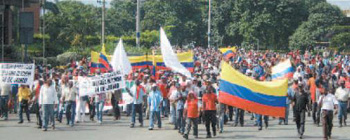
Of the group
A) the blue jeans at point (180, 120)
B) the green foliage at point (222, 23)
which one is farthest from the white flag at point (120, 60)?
the green foliage at point (222, 23)

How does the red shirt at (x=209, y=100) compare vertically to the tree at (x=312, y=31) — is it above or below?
below

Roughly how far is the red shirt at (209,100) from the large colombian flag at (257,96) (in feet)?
2.73

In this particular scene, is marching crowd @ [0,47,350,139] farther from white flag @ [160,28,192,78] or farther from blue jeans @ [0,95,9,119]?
white flag @ [160,28,192,78]

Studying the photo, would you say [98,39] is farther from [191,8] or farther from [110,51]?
[191,8]

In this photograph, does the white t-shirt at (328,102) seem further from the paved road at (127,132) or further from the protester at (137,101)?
the protester at (137,101)

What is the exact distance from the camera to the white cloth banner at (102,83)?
21391 millimetres

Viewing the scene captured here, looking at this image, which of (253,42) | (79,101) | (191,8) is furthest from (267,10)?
(79,101)

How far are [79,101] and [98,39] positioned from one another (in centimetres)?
3897

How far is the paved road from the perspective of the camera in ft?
59.2

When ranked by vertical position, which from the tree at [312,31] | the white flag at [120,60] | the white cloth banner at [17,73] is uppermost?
the tree at [312,31]

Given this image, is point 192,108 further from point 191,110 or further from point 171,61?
point 171,61

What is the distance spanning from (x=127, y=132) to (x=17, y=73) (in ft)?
15.2

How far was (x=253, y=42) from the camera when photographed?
3177 inches

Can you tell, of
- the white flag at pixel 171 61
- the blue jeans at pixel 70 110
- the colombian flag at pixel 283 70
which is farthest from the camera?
the colombian flag at pixel 283 70
